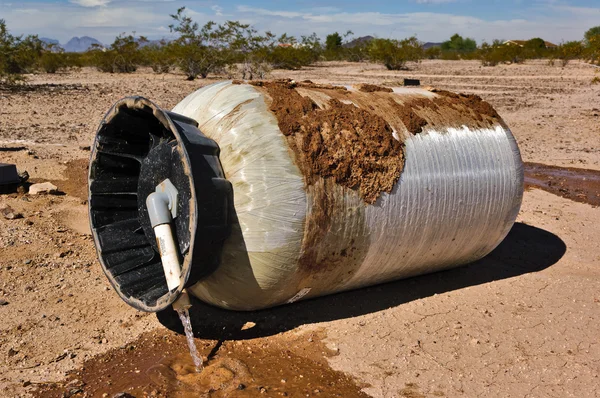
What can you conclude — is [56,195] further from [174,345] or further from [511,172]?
[511,172]

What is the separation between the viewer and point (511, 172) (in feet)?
16.4

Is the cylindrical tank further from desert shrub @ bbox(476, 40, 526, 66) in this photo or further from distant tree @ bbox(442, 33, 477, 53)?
distant tree @ bbox(442, 33, 477, 53)

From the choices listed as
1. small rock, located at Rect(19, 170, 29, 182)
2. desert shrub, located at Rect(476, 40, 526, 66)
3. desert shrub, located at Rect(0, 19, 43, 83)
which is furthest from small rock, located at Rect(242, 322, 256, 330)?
desert shrub, located at Rect(476, 40, 526, 66)

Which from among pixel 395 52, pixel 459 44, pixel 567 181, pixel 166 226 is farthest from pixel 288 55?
pixel 459 44

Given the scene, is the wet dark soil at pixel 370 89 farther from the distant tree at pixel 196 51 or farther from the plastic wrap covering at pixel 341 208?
the distant tree at pixel 196 51

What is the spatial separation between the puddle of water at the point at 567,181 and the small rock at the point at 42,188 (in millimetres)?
6374

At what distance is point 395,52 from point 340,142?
27386 mm

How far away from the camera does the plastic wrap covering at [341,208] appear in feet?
12.3

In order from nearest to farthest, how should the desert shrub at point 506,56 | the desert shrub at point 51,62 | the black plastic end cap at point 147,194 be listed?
1. the black plastic end cap at point 147,194
2. the desert shrub at point 51,62
3. the desert shrub at point 506,56

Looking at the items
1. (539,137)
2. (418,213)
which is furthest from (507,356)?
(539,137)

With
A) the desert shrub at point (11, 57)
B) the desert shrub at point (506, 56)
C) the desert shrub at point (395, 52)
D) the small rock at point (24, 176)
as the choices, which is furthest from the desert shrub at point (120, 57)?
the small rock at point (24, 176)

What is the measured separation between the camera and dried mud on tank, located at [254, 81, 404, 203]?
3916 millimetres

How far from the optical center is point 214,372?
3.76 m

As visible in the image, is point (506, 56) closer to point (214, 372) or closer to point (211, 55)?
point (211, 55)
